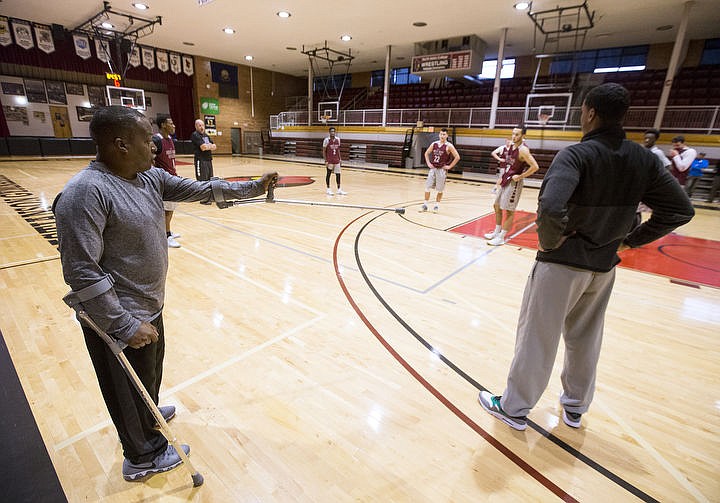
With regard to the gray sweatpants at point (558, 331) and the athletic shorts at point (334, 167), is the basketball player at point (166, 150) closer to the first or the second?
the gray sweatpants at point (558, 331)

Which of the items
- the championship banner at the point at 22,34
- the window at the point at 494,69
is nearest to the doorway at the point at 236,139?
the championship banner at the point at 22,34

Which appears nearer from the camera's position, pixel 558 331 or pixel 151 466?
pixel 151 466

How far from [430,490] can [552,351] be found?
0.91m

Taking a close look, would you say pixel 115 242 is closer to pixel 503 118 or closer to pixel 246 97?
pixel 503 118

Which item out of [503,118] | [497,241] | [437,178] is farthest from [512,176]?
[503,118]

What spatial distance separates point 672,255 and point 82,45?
21.0 metres

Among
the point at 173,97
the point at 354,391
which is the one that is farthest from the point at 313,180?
the point at 173,97

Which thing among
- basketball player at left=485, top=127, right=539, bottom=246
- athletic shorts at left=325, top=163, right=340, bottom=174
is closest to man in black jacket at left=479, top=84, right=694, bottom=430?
basketball player at left=485, top=127, right=539, bottom=246

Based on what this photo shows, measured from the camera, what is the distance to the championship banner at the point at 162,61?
17.2m

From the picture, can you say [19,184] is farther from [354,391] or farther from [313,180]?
[354,391]

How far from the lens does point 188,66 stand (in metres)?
18.9

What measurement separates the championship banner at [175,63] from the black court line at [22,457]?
806 inches

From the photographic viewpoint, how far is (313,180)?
11.9 metres

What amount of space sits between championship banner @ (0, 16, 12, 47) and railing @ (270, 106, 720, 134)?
39.1 feet
